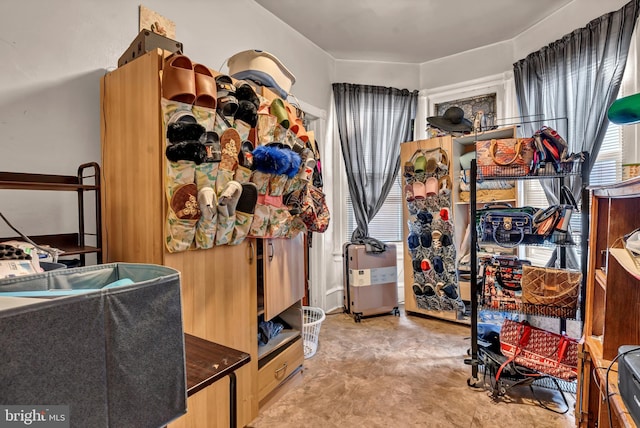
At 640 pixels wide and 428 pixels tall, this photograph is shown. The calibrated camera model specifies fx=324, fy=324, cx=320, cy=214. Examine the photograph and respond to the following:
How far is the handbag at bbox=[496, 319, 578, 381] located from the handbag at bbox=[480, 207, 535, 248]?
56cm

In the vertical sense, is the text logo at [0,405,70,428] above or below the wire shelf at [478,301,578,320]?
above

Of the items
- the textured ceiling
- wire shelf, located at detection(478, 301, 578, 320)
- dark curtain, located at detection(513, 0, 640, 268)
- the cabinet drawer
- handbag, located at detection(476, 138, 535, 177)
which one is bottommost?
the cabinet drawer

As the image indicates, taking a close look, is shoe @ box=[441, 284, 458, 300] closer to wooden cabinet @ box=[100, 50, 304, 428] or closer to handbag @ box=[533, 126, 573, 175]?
handbag @ box=[533, 126, 573, 175]

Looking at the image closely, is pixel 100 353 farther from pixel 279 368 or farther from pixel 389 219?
pixel 389 219

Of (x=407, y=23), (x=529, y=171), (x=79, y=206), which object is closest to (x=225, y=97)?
(x=79, y=206)

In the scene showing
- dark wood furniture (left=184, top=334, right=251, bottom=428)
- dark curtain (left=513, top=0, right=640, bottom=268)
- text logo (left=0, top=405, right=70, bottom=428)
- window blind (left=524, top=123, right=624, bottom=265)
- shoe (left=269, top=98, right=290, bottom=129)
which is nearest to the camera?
text logo (left=0, top=405, right=70, bottom=428)

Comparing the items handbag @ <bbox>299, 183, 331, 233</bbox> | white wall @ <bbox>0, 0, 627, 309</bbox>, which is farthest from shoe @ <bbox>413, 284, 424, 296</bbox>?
Result: white wall @ <bbox>0, 0, 627, 309</bbox>

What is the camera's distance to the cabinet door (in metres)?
1.90

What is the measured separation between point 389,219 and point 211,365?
3.14 meters

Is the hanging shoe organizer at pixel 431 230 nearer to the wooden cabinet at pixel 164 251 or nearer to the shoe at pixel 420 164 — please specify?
the shoe at pixel 420 164

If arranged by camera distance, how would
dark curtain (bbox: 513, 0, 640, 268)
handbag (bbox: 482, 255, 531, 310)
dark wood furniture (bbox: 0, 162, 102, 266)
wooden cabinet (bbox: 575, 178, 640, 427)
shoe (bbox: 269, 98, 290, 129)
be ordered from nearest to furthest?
wooden cabinet (bbox: 575, 178, 640, 427) → dark wood furniture (bbox: 0, 162, 102, 266) → shoe (bbox: 269, 98, 290, 129) → handbag (bbox: 482, 255, 531, 310) → dark curtain (bbox: 513, 0, 640, 268)

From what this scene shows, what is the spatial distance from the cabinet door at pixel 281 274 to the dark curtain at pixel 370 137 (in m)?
1.38

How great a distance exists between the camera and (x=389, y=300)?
3.47m

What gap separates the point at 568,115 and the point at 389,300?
2281 mm
